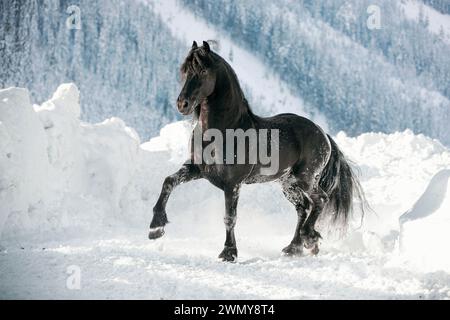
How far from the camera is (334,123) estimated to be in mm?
30109

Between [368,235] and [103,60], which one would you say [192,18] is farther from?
[368,235]

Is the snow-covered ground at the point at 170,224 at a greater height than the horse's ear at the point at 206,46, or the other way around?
the horse's ear at the point at 206,46

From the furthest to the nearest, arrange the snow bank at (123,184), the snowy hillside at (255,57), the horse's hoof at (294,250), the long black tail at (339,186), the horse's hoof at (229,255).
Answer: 1. the snowy hillside at (255,57)
2. the snow bank at (123,184)
3. the long black tail at (339,186)
4. the horse's hoof at (294,250)
5. the horse's hoof at (229,255)

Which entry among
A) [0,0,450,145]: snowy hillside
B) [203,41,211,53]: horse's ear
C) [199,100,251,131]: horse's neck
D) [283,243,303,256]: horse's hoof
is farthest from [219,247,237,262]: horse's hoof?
[0,0,450,145]: snowy hillside

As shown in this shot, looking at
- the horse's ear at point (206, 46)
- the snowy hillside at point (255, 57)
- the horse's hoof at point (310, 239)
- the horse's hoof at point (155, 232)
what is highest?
the snowy hillside at point (255, 57)

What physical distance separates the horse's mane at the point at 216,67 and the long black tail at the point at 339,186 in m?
1.62

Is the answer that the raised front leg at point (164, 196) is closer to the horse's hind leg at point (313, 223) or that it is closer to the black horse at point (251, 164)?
the black horse at point (251, 164)

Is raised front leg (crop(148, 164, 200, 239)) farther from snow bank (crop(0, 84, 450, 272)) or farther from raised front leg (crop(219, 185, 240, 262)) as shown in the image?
snow bank (crop(0, 84, 450, 272))

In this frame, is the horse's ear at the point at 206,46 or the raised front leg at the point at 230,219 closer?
the horse's ear at the point at 206,46

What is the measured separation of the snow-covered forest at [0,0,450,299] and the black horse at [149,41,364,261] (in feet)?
1.20

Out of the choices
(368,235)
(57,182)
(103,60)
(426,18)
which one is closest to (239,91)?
(368,235)

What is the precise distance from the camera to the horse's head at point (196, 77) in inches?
204

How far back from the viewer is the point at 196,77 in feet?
17.3

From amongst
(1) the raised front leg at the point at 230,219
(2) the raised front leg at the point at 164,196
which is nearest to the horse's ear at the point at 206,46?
(2) the raised front leg at the point at 164,196
